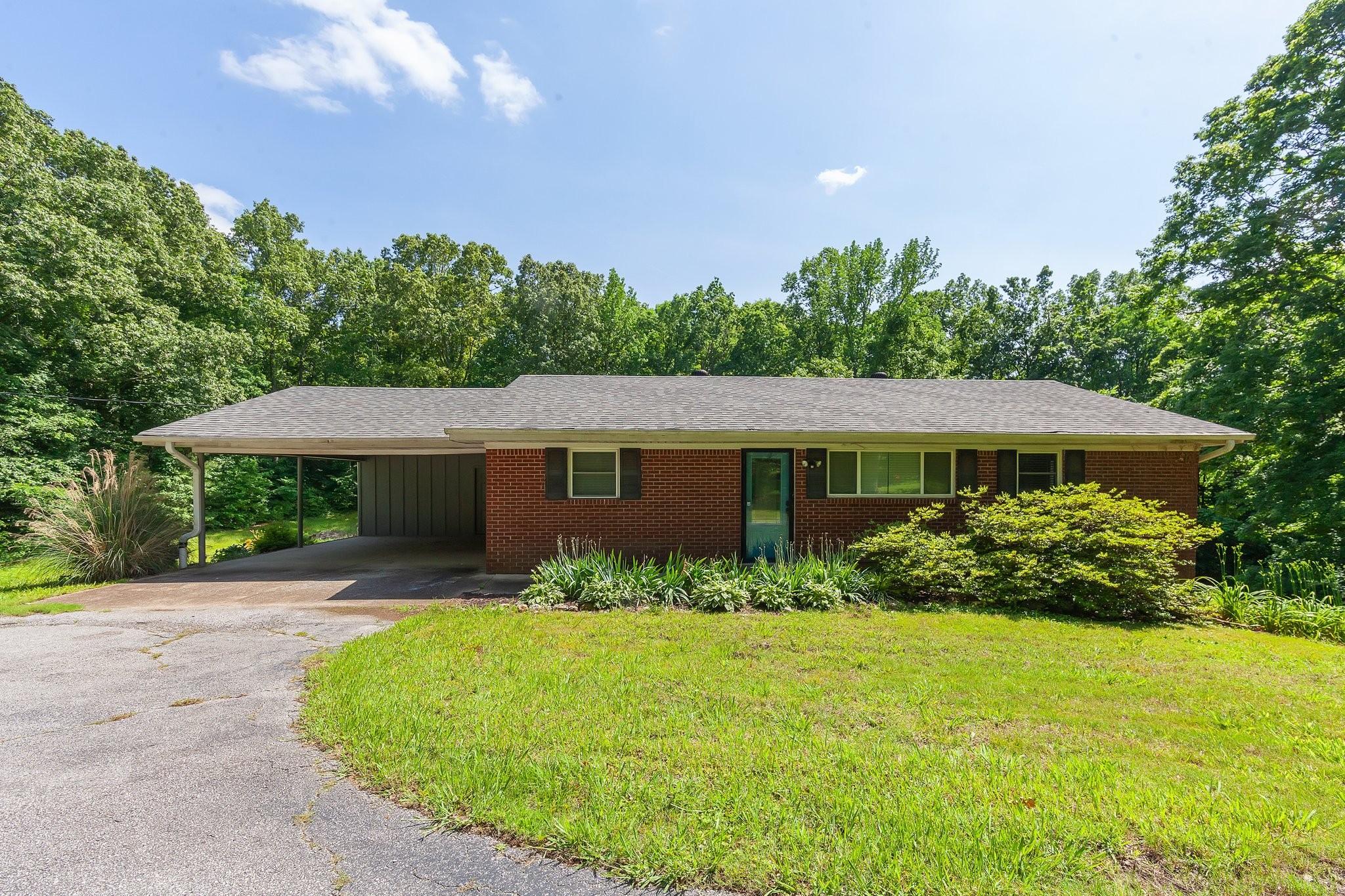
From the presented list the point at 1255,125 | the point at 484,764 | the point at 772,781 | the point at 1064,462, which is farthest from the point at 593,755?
the point at 1255,125

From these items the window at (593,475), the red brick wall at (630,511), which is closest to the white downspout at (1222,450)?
the red brick wall at (630,511)

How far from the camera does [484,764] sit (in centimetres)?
323

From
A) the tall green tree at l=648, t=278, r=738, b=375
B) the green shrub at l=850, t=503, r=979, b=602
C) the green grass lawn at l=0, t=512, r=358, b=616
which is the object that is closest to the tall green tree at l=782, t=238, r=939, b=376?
the tall green tree at l=648, t=278, r=738, b=375

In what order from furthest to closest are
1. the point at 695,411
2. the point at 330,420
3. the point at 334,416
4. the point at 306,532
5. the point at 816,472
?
the point at 306,532, the point at 334,416, the point at 330,420, the point at 695,411, the point at 816,472

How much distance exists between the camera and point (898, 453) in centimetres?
1008

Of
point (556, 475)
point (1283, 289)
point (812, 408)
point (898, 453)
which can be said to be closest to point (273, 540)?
point (556, 475)

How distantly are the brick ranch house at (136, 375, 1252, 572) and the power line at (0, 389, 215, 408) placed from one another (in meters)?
8.10

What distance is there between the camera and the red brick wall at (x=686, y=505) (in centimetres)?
951

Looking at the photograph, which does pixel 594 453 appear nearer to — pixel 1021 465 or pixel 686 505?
pixel 686 505

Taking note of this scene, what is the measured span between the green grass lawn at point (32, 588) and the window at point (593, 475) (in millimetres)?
6898

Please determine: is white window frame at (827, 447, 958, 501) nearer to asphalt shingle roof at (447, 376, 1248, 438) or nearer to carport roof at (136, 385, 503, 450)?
asphalt shingle roof at (447, 376, 1248, 438)

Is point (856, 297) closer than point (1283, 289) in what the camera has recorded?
No

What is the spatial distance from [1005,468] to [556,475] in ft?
26.6

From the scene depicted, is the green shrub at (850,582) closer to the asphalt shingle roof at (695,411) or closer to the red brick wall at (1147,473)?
the asphalt shingle roof at (695,411)
